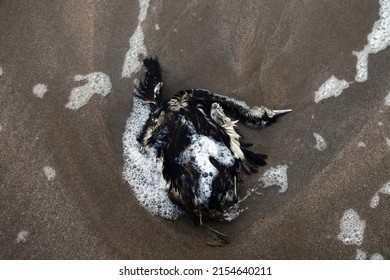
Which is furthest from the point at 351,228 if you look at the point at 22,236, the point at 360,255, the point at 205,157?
the point at 22,236

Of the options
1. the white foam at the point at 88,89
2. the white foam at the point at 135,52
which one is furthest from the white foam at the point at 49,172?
the white foam at the point at 135,52

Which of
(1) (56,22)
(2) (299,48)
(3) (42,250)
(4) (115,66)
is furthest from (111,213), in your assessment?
(2) (299,48)

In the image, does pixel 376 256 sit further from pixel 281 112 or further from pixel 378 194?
pixel 281 112

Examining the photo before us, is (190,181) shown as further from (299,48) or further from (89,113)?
(299,48)

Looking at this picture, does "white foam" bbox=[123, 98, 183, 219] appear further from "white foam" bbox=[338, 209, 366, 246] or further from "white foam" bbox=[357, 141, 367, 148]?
Answer: "white foam" bbox=[357, 141, 367, 148]

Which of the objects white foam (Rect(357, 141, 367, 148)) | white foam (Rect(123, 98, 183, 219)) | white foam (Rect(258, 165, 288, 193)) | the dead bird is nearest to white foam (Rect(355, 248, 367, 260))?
white foam (Rect(258, 165, 288, 193))

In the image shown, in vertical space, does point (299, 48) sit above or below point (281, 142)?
above

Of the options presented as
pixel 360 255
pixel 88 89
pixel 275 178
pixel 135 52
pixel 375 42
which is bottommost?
pixel 360 255

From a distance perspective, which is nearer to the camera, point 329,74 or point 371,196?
point 371,196
